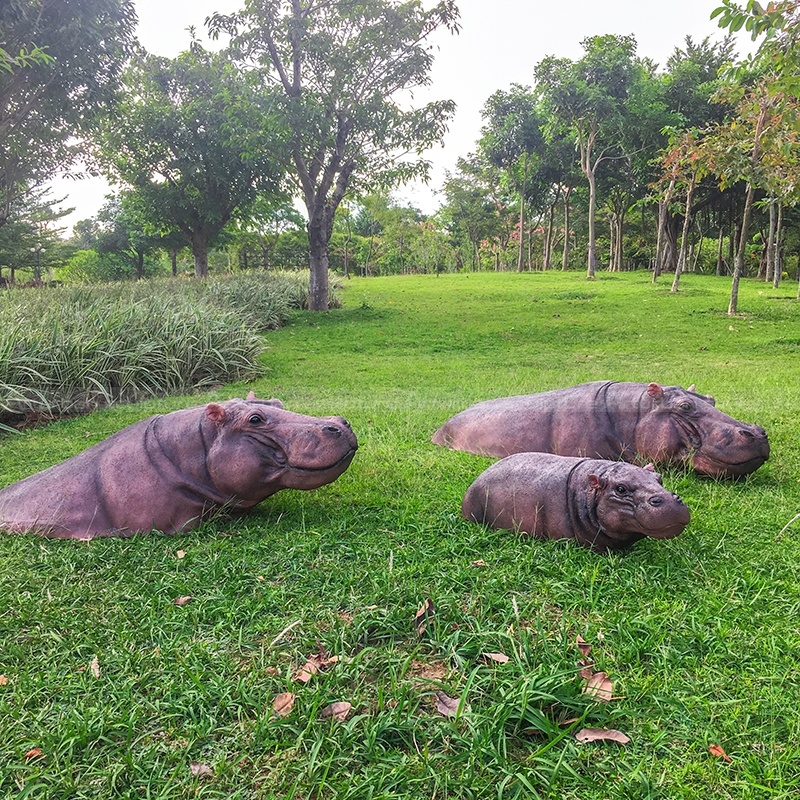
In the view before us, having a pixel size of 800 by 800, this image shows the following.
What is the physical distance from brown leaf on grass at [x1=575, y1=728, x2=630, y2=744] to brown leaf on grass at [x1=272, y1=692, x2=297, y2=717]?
0.89m

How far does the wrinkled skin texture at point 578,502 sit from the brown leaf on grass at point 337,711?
1.45 m

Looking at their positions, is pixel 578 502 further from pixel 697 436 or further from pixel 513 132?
pixel 513 132

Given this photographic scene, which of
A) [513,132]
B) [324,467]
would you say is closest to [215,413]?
[324,467]

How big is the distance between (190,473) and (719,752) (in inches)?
105

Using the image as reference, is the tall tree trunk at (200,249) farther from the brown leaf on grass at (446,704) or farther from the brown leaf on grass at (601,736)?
the brown leaf on grass at (601,736)

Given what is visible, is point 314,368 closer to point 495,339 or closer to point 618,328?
point 495,339

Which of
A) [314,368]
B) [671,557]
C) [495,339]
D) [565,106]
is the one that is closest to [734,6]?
[671,557]

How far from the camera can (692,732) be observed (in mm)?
1779

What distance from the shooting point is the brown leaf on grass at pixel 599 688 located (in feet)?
6.26

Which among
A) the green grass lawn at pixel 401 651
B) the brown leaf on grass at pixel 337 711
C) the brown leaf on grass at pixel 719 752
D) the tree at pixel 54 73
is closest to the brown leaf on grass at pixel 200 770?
the green grass lawn at pixel 401 651

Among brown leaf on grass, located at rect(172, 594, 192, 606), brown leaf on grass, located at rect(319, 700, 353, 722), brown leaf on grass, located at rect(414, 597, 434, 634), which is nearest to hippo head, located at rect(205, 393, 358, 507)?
brown leaf on grass, located at rect(172, 594, 192, 606)

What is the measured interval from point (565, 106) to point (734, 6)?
21639 mm

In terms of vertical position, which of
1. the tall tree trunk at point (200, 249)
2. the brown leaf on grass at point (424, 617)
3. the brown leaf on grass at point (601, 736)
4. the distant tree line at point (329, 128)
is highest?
the distant tree line at point (329, 128)

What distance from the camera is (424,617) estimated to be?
2377mm
